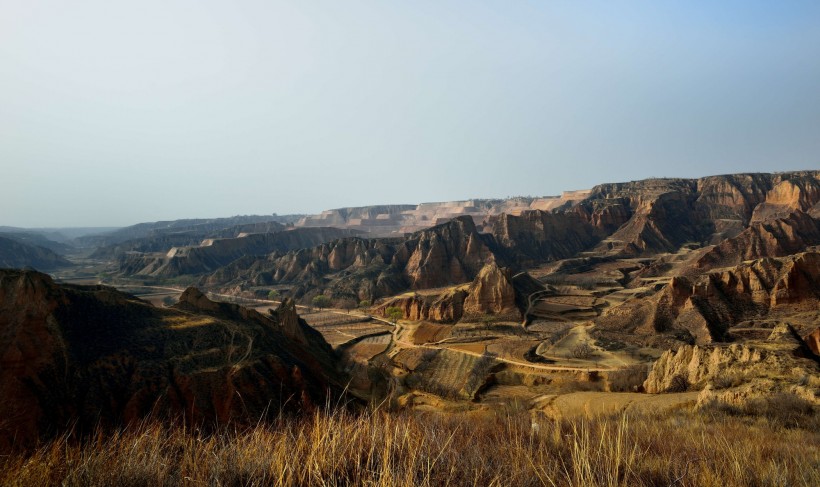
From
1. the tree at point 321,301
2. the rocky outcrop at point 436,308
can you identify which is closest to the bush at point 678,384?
the rocky outcrop at point 436,308

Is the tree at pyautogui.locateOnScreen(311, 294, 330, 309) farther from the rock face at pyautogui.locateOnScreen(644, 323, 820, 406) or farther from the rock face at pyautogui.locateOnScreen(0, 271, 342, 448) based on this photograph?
the rock face at pyautogui.locateOnScreen(644, 323, 820, 406)

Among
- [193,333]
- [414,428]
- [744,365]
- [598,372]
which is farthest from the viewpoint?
[598,372]

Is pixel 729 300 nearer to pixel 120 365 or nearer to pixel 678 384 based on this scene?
pixel 678 384

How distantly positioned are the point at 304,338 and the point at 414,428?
3863 cm

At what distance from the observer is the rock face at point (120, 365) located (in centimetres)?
2098

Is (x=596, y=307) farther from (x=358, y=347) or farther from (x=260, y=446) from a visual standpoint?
(x=260, y=446)

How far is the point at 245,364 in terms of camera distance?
1047 inches

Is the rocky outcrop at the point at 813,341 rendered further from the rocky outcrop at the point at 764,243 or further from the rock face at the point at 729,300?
the rocky outcrop at the point at 764,243

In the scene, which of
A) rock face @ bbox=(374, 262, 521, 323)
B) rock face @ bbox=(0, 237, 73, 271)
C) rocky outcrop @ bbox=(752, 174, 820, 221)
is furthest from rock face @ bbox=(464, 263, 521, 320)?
rock face @ bbox=(0, 237, 73, 271)

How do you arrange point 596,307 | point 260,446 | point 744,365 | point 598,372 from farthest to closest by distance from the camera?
point 596,307 < point 598,372 < point 744,365 < point 260,446

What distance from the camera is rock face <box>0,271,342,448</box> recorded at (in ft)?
68.8

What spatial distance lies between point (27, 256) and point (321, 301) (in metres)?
148

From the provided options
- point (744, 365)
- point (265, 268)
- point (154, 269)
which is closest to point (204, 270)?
point (154, 269)

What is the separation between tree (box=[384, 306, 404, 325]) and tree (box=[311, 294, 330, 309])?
2055 cm
